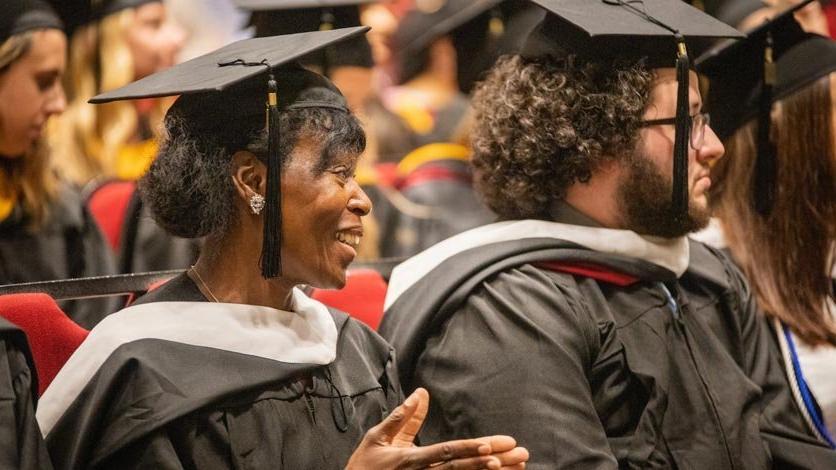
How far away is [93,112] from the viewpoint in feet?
15.3

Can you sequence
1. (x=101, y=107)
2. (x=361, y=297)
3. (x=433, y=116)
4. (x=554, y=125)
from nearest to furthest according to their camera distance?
(x=554, y=125)
(x=361, y=297)
(x=101, y=107)
(x=433, y=116)

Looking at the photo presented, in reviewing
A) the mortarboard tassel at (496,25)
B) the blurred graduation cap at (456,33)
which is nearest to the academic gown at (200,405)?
the blurred graduation cap at (456,33)

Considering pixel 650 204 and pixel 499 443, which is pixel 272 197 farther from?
pixel 650 204

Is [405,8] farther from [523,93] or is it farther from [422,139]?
[523,93]

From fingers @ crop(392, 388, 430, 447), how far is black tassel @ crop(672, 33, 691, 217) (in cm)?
102

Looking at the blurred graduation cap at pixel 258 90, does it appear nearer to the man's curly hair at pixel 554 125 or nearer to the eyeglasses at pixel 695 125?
the man's curly hair at pixel 554 125

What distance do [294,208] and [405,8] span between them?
18.1 ft

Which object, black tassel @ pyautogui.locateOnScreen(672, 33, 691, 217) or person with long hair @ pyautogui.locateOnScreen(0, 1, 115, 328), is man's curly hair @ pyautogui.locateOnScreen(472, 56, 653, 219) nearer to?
black tassel @ pyautogui.locateOnScreen(672, 33, 691, 217)

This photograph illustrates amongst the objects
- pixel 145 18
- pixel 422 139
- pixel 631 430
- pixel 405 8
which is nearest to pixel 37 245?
pixel 145 18

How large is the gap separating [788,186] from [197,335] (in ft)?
6.41

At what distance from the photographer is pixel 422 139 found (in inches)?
254

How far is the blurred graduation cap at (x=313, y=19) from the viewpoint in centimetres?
438

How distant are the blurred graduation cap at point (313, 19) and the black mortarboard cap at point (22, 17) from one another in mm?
778

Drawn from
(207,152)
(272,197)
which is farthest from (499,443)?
(207,152)
